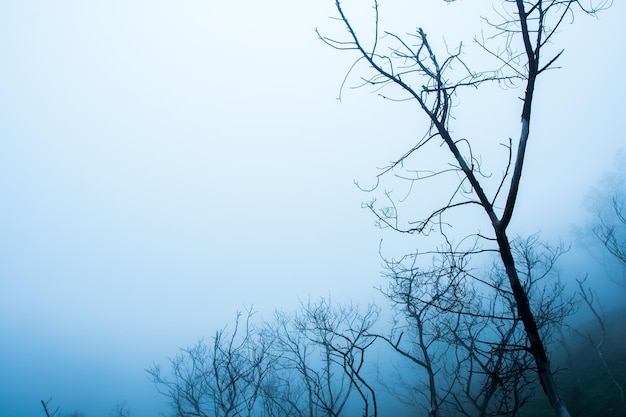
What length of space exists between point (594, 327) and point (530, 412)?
20891mm

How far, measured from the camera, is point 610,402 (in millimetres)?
16250

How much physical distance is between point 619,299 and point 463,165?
6834 centimetres

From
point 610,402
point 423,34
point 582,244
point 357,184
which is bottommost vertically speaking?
point 610,402

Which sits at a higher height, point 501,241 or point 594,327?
point 501,241

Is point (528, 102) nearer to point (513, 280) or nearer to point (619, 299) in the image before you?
point (513, 280)

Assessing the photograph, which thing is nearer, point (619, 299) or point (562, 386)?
point (562, 386)

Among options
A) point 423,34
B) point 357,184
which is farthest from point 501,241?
point 423,34

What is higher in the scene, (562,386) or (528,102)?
(528,102)

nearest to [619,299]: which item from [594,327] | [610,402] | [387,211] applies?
[594,327]

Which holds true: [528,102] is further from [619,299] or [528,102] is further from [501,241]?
[619,299]

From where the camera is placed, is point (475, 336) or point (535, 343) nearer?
point (535, 343)

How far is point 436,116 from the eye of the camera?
9.43 feet

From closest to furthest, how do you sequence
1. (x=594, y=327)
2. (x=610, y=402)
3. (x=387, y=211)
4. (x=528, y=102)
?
(x=528, y=102) → (x=387, y=211) → (x=610, y=402) → (x=594, y=327)

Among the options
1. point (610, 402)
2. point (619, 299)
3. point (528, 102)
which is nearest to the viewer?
point (528, 102)
